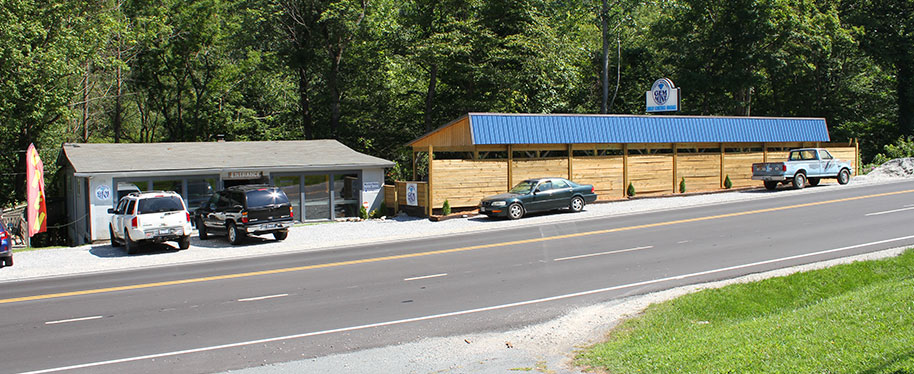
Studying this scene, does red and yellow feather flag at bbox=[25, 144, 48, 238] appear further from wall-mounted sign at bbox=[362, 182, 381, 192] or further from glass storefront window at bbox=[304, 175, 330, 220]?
wall-mounted sign at bbox=[362, 182, 381, 192]

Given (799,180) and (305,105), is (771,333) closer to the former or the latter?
(799,180)

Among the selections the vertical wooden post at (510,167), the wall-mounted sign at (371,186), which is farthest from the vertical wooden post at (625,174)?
the wall-mounted sign at (371,186)

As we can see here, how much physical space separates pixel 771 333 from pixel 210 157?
24.1 meters

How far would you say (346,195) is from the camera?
2808cm

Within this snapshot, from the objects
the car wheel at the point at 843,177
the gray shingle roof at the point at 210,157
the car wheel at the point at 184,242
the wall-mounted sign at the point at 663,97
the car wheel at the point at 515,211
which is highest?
the wall-mounted sign at the point at 663,97

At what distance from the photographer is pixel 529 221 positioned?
78.9ft

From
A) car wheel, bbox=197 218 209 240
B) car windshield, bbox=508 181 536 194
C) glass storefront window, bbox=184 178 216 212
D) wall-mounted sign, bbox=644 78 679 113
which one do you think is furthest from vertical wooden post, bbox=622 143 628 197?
car wheel, bbox=197 218 209 240

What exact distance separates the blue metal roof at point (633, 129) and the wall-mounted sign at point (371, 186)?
5021mm

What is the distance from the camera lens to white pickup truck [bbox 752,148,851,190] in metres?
30.9

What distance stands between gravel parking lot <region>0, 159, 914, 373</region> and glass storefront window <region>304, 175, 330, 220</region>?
1.19 metres

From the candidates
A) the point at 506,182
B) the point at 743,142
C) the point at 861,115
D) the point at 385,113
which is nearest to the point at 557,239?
the point at 506,182

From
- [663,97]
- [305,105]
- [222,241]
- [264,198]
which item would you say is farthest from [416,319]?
[305,105]

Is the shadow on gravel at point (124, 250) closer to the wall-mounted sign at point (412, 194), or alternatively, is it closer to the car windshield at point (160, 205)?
the car windshield at point (160, 205)

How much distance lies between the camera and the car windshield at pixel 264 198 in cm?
2108
